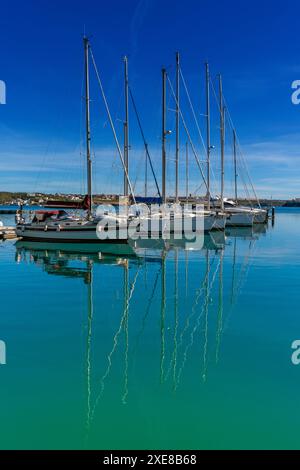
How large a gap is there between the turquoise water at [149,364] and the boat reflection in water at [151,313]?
5cm

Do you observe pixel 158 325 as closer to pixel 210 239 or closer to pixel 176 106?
pixel 210 239

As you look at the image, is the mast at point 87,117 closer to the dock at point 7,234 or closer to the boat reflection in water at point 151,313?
the boat reflection in water at point 151,313

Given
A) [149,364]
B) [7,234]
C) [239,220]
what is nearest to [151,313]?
[149,364]

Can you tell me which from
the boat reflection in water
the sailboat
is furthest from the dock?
the boat reflection in water

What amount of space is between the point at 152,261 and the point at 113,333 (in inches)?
568

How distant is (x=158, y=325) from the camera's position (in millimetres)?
12898

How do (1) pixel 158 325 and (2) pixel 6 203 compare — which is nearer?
(1) pixel 158 325

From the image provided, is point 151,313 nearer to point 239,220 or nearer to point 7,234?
point 7,234

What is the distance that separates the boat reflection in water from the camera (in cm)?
908

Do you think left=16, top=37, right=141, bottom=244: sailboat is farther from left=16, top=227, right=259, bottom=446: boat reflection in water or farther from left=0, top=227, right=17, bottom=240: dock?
left=16, top=227, right=259, bottom=446: boat reflection in water

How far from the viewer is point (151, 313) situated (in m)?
14.4

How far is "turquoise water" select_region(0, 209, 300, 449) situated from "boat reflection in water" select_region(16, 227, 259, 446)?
0.05m

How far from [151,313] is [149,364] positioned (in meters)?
4.55
